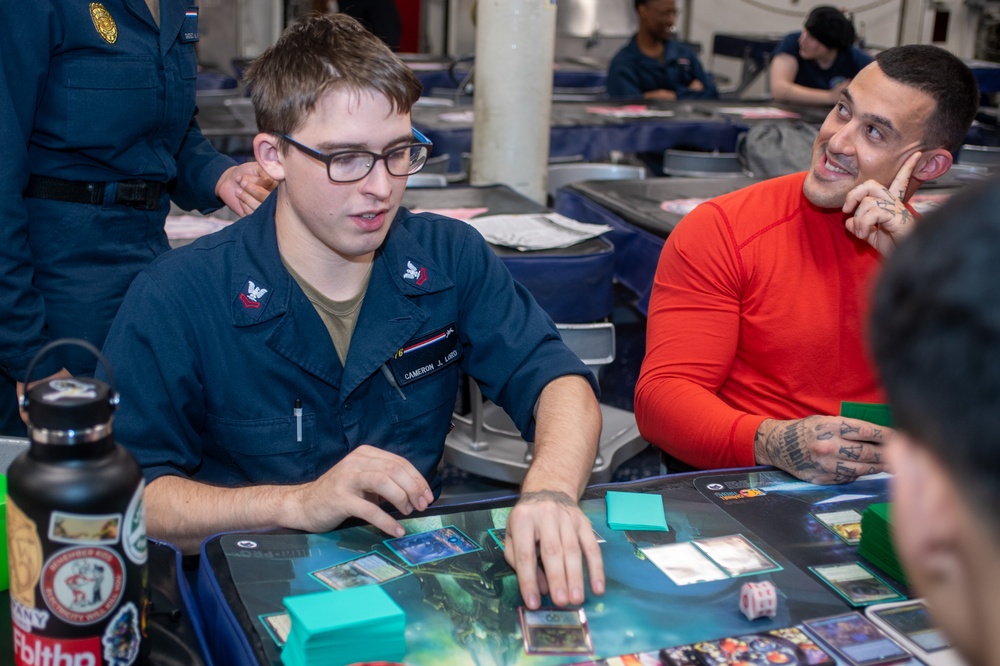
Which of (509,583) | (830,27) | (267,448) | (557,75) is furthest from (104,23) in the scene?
(557,75)

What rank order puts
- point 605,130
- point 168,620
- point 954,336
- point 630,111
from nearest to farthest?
point 954,336 < point 168,620 < point 605,130 < point 630,111

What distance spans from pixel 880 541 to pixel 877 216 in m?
0.83

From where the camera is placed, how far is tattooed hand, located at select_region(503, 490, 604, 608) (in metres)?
1.14

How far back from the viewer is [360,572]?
46.3 inches

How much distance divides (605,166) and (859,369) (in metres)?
2.40

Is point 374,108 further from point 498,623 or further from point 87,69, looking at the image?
point 498,623

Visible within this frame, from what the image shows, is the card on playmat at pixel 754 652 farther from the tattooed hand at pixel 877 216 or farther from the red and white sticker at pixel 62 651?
the tattooed hand at pixel 877 216

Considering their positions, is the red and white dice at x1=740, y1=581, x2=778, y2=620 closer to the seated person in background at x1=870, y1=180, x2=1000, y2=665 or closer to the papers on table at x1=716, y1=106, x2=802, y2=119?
the seated person in background at x1=870, y1=180, x2=1000, y2=665

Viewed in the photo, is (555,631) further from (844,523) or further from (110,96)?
(110,96)

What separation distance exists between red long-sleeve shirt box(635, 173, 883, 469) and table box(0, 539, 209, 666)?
1.01 meters

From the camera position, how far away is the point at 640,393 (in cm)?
199

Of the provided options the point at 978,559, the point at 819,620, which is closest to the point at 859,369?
the point at 819,620

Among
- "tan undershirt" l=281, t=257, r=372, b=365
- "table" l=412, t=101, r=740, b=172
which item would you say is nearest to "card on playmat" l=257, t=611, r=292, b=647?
"tan undershirt" l=281, t=257, r=372, b=365

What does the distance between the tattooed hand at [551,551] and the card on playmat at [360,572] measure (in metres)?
0.14
